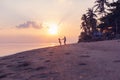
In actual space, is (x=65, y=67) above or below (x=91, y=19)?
below

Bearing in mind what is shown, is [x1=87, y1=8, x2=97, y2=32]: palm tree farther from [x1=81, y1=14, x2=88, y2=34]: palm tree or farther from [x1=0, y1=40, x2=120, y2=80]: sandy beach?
[x1=0, y1=40, x2=120, y2=80]: sandy beach

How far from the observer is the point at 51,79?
23.4 meters

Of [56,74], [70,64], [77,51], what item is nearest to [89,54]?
[77,51]

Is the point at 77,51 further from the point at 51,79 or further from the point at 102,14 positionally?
Answer: the point at 102,14

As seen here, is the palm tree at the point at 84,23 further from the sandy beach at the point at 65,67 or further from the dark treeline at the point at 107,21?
the sandy beach at the point at 65,67

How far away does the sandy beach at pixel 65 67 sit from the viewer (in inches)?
929

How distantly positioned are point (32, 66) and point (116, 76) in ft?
24.9

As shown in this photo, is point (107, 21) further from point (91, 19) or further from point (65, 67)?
point (65, 67)

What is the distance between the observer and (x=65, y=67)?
1025 inches

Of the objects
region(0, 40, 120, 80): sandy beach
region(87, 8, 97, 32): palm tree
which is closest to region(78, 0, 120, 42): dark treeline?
region(87, 8, 97, 32): palm tree

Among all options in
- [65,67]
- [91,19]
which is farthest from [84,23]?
[65,67]

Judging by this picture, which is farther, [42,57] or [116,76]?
[42,57]

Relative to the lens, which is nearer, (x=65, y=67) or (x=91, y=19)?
(x=65, y=67)

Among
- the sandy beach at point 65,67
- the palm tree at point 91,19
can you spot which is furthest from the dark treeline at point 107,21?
the sandy beach at point 65,67
